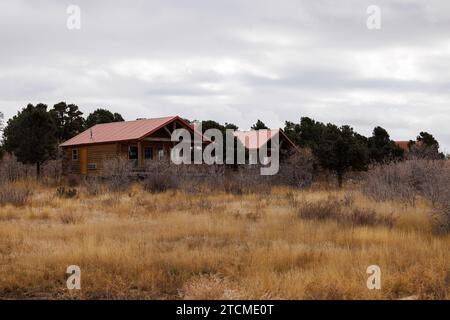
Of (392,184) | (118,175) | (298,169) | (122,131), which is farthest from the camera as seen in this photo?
(122,131)

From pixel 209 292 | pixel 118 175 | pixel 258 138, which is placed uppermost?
pixel 258 138

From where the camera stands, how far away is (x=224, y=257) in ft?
25.2

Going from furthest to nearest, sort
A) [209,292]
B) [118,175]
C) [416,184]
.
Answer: [118,175], [416,184], [209,292]

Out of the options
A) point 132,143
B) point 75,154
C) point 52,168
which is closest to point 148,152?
point 132,143

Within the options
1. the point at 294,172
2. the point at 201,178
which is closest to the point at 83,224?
the point at 201,178

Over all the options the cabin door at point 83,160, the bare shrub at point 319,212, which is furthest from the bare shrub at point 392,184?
the cabin door at point 83,160

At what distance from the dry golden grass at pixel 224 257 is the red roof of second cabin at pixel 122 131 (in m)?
20.2

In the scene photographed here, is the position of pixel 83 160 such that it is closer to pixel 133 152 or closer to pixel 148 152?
pixel 133 152

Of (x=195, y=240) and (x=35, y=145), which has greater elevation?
(x=35, y=145)

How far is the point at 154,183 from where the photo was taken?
23453 mm

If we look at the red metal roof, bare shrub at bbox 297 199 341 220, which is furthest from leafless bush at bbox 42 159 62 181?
bare shrub at bbox 297 199 341 220

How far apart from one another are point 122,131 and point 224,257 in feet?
90.6
